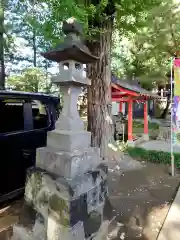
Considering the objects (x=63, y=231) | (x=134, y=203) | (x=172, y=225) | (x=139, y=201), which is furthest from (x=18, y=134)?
(x=172, y=225)

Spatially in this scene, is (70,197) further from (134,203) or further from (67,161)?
(134,203)

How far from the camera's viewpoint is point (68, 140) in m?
2.25

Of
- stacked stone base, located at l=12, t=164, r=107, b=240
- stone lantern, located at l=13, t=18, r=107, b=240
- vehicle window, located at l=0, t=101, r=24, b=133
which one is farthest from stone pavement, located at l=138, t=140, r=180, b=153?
stone lantern, located at l=13, t=18, r=107, b=240

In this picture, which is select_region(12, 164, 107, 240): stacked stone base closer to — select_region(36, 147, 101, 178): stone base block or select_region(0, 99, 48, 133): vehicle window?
select_region(36, 147, 101, 178): stone base block

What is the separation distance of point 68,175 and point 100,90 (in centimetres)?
263

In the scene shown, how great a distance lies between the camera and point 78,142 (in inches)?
91.9

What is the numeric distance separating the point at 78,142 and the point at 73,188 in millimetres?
515

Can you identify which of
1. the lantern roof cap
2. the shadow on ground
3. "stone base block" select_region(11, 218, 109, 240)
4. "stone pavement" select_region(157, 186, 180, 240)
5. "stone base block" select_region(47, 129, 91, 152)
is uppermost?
the lantern roof cap

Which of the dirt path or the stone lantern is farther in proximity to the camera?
the dirt path

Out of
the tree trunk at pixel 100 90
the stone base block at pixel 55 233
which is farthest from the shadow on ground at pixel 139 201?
the tree trunk at pixel 100 90

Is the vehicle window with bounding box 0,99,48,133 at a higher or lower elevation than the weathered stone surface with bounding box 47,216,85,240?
higher

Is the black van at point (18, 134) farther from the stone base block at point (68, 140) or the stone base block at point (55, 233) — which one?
the stone base block at point (68, 140)

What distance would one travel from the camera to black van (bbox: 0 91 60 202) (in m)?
3.27

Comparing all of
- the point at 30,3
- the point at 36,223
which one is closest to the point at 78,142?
the point at 36,223
